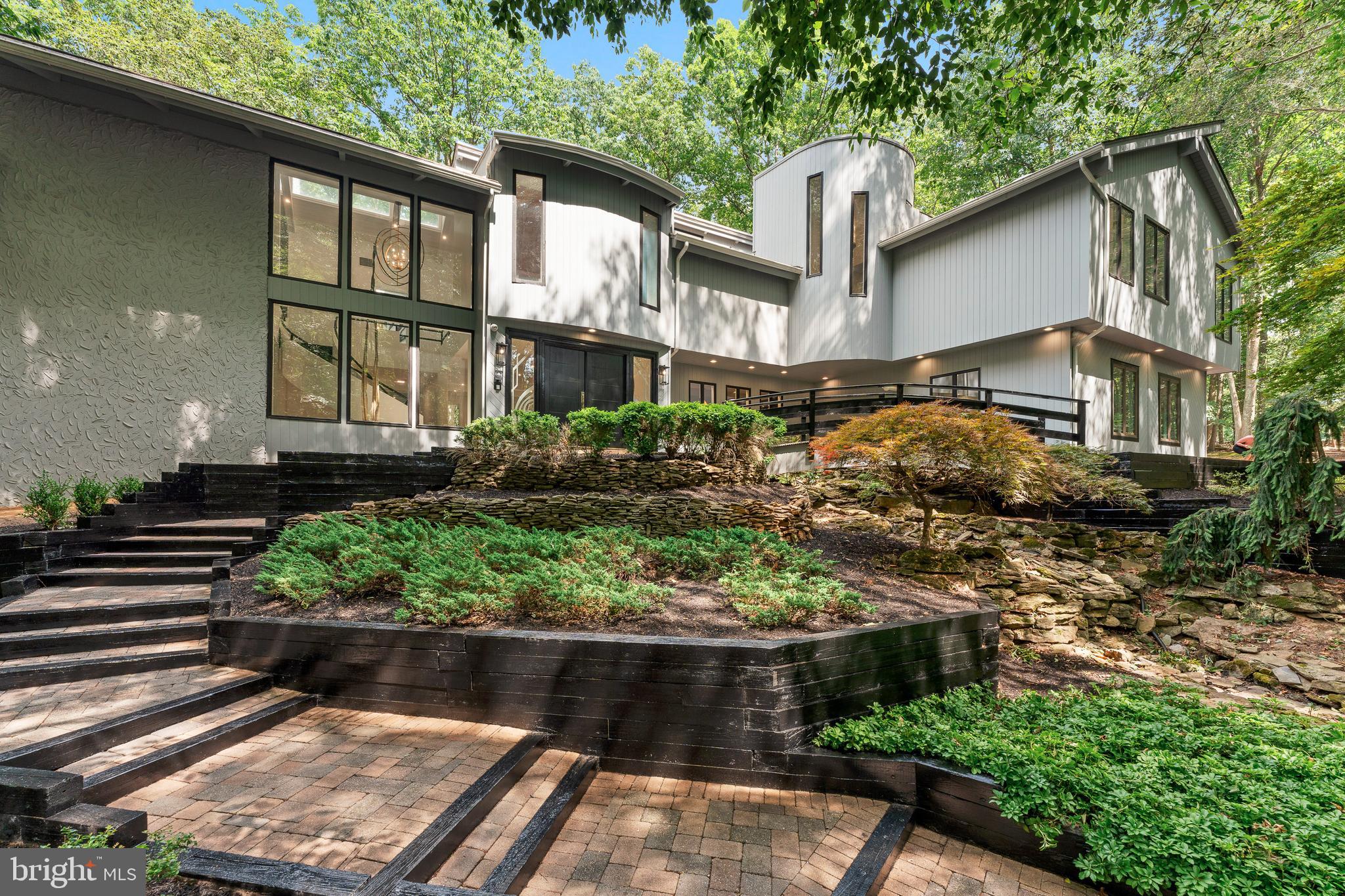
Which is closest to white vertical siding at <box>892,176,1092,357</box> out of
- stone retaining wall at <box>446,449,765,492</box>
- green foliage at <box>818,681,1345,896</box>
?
stone retaining wall at <box>446,449,765,492</box>

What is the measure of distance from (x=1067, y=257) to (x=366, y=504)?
13.0 metres

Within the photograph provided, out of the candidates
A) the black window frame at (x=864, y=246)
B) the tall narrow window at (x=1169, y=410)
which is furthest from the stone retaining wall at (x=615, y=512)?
the tall narrow window at (x=1169, y=410)

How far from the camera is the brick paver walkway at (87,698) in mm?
3166

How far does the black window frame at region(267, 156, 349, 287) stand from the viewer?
9383 millimetres

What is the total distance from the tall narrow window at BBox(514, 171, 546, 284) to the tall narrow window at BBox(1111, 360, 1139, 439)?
12.3 meters

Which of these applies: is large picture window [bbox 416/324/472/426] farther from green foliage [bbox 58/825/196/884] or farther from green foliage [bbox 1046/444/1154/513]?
green foliage [bbox 1046/444/1154/513]

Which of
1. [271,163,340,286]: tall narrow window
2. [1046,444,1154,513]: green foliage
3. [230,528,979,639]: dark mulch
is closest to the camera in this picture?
[230,528,979,639]: dark mulch

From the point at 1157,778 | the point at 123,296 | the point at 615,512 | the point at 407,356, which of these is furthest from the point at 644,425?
the point at 123,296

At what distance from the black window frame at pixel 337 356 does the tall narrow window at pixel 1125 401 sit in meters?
15.3

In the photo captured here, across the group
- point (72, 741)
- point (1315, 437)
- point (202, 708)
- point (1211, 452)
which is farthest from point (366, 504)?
point (1211, 452)

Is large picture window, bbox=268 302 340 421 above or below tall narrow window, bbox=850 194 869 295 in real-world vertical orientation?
below

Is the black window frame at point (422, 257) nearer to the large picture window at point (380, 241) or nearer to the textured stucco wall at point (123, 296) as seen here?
the large picture window at point (380, 241)

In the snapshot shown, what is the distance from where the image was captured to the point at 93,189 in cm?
802

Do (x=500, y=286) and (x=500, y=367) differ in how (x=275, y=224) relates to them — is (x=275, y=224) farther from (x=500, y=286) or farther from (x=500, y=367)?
(x=500, y=367)
